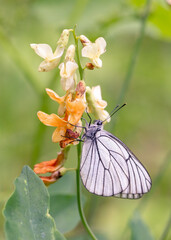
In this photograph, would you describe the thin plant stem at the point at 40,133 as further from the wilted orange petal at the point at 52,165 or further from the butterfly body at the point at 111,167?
the wilted orange petal at the point at 52,165

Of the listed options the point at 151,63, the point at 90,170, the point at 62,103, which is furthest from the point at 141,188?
the point at 151,63

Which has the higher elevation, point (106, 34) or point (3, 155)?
point (106, 34)

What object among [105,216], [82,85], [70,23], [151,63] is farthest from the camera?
[151,63]

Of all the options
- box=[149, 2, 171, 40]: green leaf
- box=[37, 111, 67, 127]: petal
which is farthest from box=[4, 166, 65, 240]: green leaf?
box=[149, 2, 171, 40]: green leaf

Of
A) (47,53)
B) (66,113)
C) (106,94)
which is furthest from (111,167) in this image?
(106,94)

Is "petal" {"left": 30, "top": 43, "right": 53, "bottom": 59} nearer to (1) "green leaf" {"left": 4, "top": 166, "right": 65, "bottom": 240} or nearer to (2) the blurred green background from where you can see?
(1) "green leaf" {"left": 4, "top": 166, "right": 65, "bottom": 240}

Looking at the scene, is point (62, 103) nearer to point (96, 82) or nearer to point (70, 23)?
point (70, 23)
